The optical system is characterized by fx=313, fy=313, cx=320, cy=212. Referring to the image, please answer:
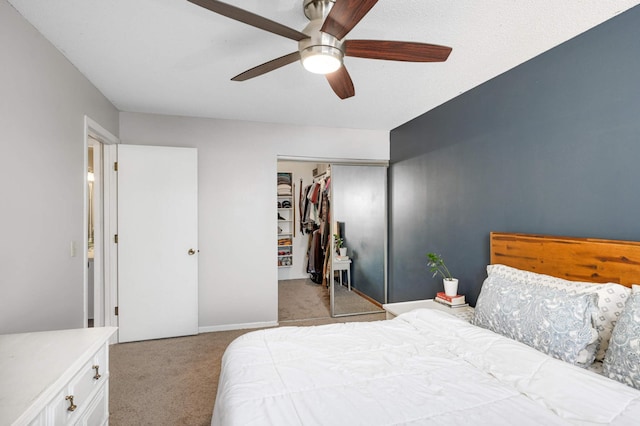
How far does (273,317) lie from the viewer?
149 inches

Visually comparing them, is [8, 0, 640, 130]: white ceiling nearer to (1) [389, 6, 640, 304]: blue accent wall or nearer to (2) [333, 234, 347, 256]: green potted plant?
(1) [389, 6, 640, 304]: blue accent wall

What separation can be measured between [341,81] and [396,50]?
405mm

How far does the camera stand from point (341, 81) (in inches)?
74.0

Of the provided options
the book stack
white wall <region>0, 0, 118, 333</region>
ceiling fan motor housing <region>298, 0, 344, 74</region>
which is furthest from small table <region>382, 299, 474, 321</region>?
white wall <region>0, 0, 118, 333</region>

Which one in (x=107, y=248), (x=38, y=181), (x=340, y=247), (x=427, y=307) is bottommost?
(x=427, y=307)

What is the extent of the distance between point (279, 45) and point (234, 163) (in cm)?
184

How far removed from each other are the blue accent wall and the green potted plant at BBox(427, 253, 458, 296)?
8 cm

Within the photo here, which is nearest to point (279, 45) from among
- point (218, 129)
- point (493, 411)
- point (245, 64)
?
point (245, 64)

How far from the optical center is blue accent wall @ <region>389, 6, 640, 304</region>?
5.69 feet

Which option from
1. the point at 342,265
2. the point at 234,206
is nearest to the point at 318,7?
the point at 234,206

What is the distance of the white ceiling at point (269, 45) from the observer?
5.47ft

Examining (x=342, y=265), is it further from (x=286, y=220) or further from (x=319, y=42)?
(x=319, y=42)

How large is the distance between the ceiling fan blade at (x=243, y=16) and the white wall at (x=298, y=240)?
4.73 m

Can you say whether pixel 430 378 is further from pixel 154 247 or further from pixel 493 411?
pixel 154 247
